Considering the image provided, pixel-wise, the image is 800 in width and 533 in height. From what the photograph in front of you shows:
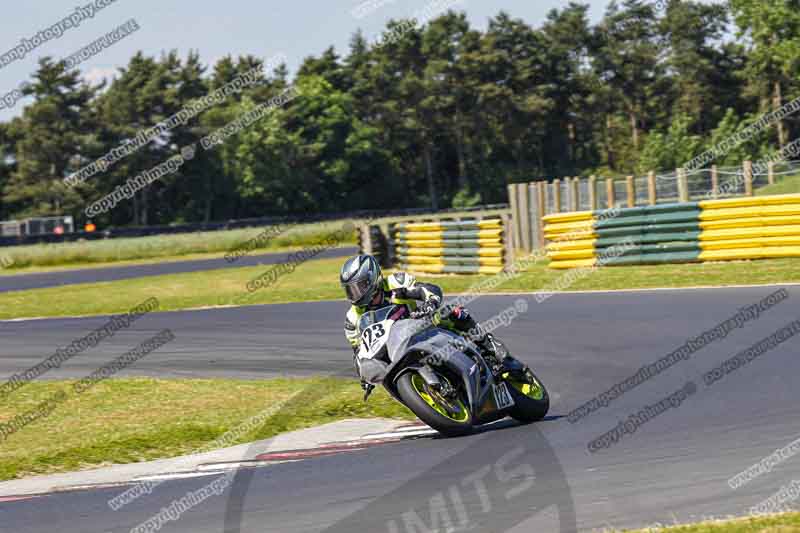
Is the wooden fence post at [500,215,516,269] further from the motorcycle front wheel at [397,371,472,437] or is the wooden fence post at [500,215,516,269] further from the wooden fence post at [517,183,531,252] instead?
the motorcycle front wheel at [397,371,472,437]

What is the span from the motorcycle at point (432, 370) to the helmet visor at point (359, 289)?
0.55 feet

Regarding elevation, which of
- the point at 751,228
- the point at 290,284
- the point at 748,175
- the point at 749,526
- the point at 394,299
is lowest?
the point at 290,284

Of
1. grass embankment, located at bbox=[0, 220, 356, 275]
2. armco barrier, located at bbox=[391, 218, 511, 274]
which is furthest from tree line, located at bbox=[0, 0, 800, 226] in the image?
armco barrier, located at bbox=[391, 218, 511, 274]

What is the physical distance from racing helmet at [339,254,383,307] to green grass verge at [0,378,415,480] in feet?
6.30

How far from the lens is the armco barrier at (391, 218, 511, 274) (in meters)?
28.0

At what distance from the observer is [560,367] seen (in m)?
14.3

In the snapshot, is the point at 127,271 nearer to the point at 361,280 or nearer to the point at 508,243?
the point at 508,243

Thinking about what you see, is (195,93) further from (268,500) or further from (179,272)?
(268,500)

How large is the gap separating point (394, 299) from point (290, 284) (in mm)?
22638

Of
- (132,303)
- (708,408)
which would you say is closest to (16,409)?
(708,408)

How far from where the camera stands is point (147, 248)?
53906 mm

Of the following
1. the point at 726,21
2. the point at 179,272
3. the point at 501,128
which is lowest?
the point at 179,272

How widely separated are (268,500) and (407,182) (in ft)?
302

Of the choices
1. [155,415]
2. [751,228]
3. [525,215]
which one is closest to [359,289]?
[155,415]
